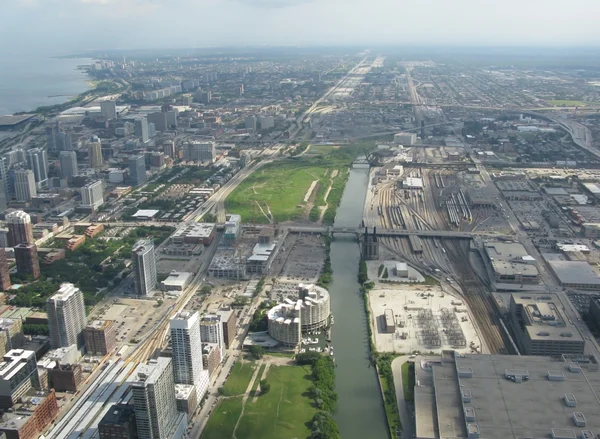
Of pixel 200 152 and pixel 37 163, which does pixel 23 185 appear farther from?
pixel 200 152

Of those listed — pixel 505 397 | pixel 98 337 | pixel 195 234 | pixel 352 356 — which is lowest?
pixel 352 356

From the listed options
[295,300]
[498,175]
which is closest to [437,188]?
[498,175]

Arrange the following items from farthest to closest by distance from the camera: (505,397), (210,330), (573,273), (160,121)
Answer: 1. (160,121)
2. (573,273)
3. (210,330)
4. (505,397)

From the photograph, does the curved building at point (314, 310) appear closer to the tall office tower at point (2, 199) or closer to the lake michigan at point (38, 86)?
the tall office tower at point (2, 199)

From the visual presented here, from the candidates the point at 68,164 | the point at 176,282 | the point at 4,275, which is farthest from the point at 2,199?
the point at 176,282

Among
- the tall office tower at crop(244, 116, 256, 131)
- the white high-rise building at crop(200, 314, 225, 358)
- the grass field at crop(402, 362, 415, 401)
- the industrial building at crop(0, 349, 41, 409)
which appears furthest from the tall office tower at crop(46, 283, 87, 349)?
the tall office tower at crop(244, 116, 256, 131)

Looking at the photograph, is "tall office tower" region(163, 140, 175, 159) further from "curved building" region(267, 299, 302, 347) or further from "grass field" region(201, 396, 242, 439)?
"grass field" region(201, 396, 242, 439)
